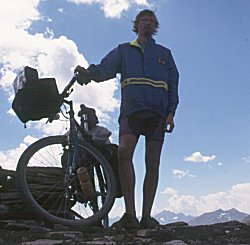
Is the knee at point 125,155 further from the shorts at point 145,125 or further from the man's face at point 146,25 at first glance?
the man's face at point 146,25

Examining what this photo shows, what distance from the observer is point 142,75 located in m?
4.86

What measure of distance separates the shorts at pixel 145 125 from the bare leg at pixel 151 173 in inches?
3.4

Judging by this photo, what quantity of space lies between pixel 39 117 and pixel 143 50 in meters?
1.40

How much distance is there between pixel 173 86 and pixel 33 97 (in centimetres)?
156

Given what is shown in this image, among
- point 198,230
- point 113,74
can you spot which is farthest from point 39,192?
point 198,230

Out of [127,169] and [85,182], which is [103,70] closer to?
[127,169]

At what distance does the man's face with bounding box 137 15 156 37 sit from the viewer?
5.12m

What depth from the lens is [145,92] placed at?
4.76 m

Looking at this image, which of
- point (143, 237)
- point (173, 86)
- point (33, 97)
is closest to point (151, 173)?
point (173, 86)

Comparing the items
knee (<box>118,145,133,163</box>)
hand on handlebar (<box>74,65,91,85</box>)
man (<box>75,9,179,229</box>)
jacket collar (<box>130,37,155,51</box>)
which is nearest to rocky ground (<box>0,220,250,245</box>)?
man (<box>75,9,179,229</box>)

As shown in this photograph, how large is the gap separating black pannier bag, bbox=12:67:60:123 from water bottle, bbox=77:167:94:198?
0.74m

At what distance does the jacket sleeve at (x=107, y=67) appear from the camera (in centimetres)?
489

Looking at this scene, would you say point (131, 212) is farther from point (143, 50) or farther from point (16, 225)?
point (143, 50)

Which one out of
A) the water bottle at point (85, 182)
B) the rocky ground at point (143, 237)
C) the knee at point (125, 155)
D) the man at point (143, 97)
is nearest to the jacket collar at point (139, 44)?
the man at point (143, 97)
